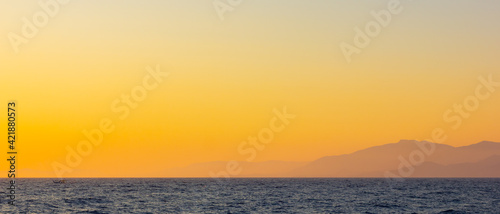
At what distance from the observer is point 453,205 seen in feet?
312

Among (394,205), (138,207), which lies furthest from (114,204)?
(394,205)

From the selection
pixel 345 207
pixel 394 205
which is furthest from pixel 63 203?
pixel 394 205

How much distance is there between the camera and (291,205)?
9194 cm

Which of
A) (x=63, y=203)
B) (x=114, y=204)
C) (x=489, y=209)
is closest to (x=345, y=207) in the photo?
(x=489, y=209)

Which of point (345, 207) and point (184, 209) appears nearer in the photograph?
point (184, 209)

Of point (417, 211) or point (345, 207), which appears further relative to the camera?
point (345, 207)

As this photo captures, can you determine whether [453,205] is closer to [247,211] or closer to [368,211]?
[368,211]

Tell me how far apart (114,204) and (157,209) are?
512 inches

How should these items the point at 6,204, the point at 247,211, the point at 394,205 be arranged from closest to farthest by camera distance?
the point at 247,211, the point at 6,204, the point at 394,205

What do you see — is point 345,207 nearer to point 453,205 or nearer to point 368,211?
point 368,211

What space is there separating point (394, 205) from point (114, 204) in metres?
47.9

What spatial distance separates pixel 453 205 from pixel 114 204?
194 ft

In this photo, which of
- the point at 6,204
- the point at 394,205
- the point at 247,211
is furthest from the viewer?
the point at 394,205

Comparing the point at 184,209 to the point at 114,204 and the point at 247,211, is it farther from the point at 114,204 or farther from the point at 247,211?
the point at 114,204
